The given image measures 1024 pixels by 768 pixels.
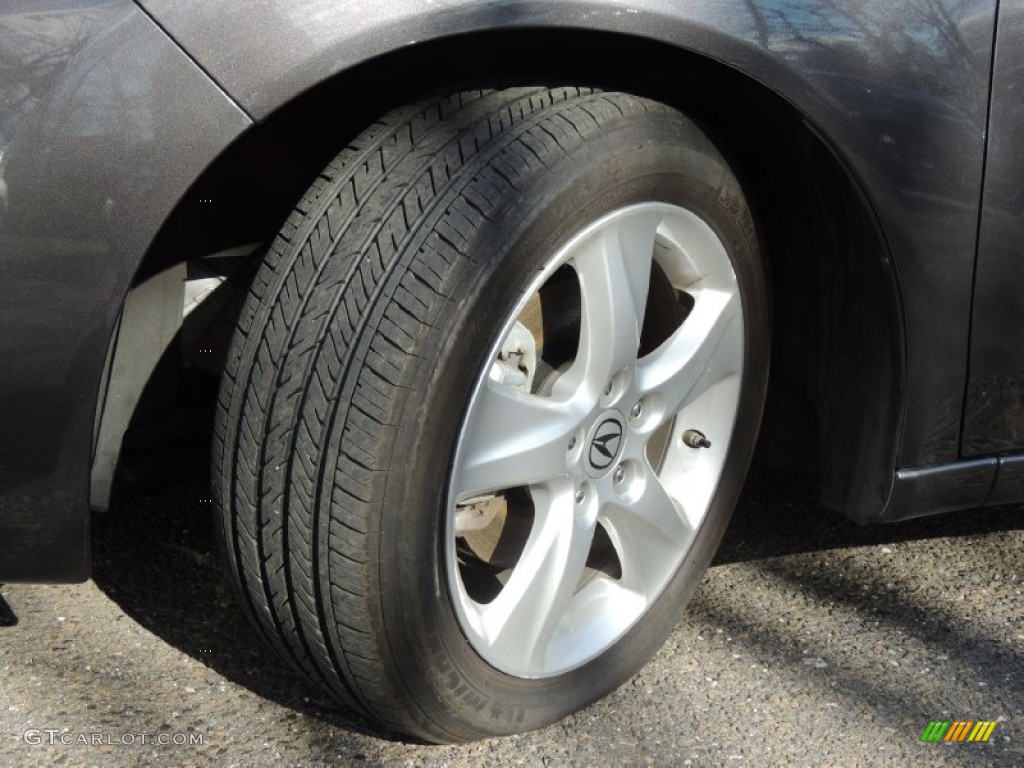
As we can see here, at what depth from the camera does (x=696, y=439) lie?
7.03ft

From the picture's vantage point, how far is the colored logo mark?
2000mm

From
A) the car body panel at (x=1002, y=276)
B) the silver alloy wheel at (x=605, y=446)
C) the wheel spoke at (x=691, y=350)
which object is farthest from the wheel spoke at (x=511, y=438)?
the car body panel at (x=1002, y=276)

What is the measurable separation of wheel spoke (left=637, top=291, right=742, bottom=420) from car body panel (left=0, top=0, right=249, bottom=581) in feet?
2.54

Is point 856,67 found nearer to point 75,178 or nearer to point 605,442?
point 605,442

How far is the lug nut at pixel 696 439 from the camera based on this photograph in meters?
2.14

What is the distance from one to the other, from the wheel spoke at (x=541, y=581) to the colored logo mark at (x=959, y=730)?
24.1 inches

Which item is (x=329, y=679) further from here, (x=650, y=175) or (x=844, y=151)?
(x=844, y=151)

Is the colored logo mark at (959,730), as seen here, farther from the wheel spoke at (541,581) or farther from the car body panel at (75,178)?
the car body panel at (75,178)

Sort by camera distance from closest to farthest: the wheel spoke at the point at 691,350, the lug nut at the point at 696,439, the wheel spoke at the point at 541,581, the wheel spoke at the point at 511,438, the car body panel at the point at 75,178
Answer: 1. the car body panel at the point at 75,178
2. the wheel spoke at the point at 511,438
3. the wheel spoke at the point at 541,581
4. the wheel spoke at the point at 691,350
5. the lug nut at the point at 696,439

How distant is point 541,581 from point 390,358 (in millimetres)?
492

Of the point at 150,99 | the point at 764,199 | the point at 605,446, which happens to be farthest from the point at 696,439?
the point at 150,99

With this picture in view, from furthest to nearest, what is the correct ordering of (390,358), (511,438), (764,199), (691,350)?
(764,199) < (691,350) < (511,438) < (390,358)

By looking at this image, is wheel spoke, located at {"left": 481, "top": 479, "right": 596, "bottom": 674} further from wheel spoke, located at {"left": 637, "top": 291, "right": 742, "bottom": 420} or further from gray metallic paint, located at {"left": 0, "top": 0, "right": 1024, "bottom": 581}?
gray metallic paint, located at {"left": 0, "top": 0, "right": 1024, "bottom": 581}

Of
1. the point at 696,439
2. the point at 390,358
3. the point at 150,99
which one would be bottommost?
the point at 696,439
